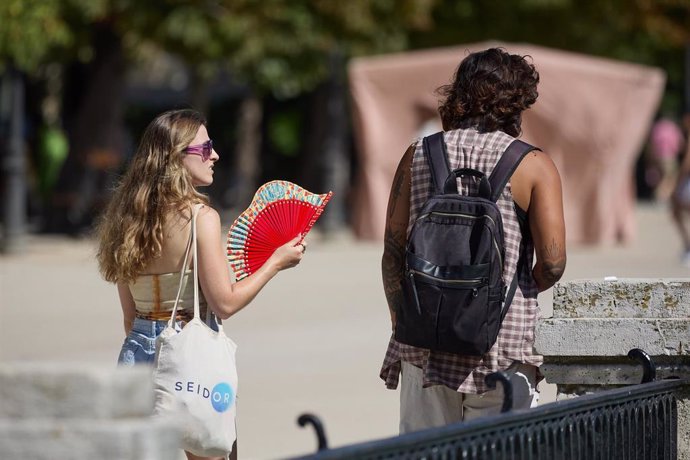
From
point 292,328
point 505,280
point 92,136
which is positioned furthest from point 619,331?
point 92,136

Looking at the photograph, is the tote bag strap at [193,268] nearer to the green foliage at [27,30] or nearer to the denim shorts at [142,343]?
the denim shorts at [142,343]

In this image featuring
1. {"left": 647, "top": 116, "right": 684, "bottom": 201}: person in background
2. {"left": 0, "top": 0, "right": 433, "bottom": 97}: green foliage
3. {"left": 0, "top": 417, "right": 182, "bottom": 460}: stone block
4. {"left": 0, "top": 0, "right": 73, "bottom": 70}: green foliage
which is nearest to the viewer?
{"left": 0, "top": 417, "right": 182, "bottom": 460}: stone block

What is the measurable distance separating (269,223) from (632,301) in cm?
127

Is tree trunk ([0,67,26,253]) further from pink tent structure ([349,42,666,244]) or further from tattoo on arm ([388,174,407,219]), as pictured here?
tattoo on arm ([388,174,407,219])

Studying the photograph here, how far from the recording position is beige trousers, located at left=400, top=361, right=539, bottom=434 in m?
4.15

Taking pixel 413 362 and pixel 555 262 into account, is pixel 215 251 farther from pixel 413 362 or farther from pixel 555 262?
pixel 555 262

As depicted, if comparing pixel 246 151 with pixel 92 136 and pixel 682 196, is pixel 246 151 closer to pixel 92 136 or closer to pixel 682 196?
pixel 92 136

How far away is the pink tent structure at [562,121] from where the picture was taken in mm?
18406

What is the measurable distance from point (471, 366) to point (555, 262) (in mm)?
412

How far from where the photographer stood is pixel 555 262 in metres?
4.14

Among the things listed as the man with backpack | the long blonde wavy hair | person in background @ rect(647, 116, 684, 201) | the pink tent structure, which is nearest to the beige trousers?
the man with backpack

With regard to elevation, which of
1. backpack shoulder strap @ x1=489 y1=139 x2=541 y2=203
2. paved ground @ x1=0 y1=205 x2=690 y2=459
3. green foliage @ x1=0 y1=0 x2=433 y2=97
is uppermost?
green foliage @ x1=0 y1=0 x2=433 y2=97

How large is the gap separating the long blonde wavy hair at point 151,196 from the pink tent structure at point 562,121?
14.0m

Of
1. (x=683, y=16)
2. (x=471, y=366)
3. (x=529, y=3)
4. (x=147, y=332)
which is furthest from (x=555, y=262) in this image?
(x=683, y=16)
